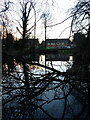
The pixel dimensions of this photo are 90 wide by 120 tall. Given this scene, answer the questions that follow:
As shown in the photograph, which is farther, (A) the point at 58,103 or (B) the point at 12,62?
(A) the point at 58,103

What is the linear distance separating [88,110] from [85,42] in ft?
2.19

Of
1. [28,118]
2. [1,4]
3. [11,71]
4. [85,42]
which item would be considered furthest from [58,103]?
[1,4]

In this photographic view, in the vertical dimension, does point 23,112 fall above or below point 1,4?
below

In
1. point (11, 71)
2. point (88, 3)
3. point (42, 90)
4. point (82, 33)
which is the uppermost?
point (88, 3)

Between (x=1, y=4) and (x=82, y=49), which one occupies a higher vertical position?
(x=1, y=4)

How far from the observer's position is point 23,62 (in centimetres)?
135

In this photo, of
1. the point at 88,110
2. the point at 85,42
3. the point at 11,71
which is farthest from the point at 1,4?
the point at 88,110

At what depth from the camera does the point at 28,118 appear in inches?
41.8

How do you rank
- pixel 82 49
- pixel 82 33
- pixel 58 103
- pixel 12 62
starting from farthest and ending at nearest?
pixel 58 103 → pixel 12 62 → pixel 82 49 → pixel 82 33

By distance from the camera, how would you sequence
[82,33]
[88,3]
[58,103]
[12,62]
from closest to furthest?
[88,3], [82,33], [12,62], [58,103]

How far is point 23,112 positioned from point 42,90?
24cm

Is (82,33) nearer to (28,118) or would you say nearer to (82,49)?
(82,49)

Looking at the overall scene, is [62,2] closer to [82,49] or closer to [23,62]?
[82,49]

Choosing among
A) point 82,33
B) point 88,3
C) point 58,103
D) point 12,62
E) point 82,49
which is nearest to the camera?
point 88,3
